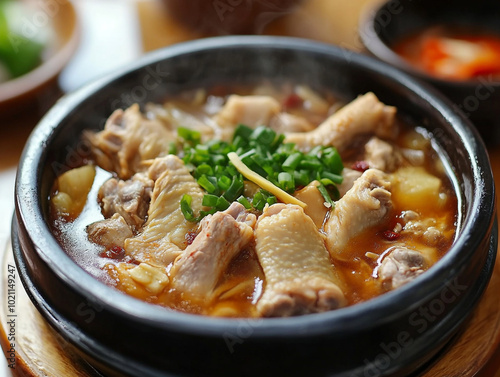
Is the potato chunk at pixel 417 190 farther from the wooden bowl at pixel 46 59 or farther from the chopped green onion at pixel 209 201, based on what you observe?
the wooden bowl at pixel 46 59

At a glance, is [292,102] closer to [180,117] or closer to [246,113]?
[246,113]

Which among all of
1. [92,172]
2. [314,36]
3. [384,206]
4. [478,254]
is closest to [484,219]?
[478,254]

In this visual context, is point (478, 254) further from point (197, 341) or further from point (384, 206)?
point (197, 341)

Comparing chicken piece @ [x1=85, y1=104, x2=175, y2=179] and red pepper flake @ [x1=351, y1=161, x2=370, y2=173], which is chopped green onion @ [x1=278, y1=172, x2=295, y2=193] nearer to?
red pepper flake @ [x1=351, y1=161, x2=370, y2=173]

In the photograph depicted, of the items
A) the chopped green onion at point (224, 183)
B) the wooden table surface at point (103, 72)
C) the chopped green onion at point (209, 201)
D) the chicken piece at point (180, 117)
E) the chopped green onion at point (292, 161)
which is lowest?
the wooden table surface at point (103, 72)

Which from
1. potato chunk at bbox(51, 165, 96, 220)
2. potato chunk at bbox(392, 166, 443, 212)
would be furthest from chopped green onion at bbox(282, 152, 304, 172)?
potato chunk at bbox(51, 165, 96, 220)

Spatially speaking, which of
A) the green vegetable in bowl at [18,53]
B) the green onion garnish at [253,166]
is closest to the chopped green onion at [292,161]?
the green onion garnish at [253,166]
